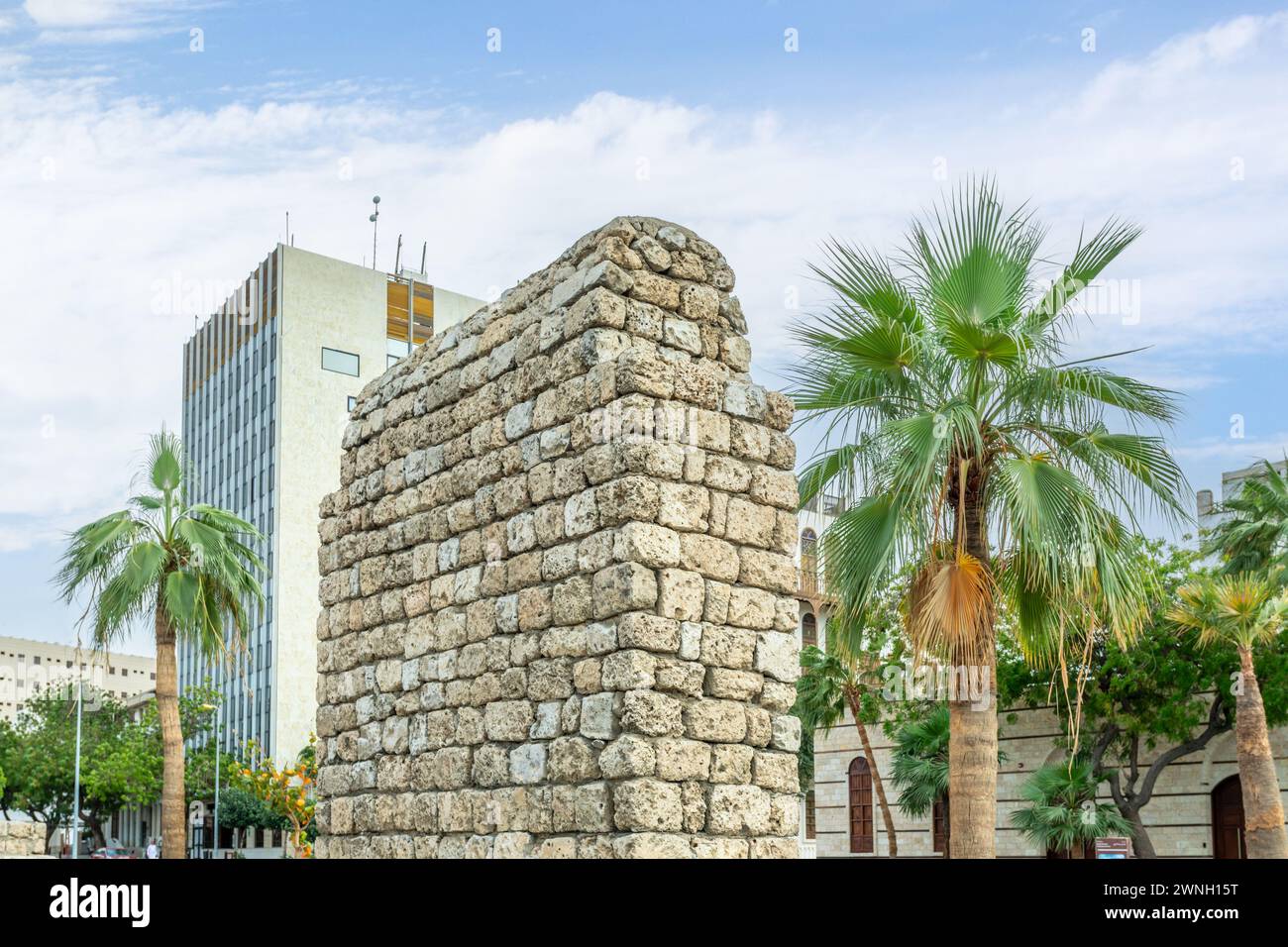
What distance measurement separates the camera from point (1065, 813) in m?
20.4

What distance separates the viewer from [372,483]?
29.2 feet

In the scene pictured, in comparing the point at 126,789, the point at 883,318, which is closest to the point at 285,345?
the point at 126,789

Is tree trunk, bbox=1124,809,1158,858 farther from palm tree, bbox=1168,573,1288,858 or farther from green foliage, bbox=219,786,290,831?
green foliage, bbox=219,786,290,831

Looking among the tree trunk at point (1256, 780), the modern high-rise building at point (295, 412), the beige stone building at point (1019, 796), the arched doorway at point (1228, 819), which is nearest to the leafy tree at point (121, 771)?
the modern high-rise building at point (295, 412)

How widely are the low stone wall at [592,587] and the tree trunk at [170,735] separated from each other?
8.52 metres

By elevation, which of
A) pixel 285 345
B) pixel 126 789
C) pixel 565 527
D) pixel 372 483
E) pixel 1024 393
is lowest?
pixel 126 789

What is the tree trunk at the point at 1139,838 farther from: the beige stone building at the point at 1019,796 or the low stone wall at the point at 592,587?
the low stone wall at the point at 592,587

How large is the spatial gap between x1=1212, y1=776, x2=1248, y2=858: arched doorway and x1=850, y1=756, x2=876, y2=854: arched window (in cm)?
771

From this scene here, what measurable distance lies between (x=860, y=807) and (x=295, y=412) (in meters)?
39.3

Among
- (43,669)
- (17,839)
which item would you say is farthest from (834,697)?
(43,669)

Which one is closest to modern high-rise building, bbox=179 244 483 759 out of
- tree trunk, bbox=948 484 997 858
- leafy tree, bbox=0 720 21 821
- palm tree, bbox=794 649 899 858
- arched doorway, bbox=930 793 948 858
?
leafy tree, bbox=0 720 21 821

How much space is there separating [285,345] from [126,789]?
21063mm

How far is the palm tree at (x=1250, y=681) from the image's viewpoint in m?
17.2
